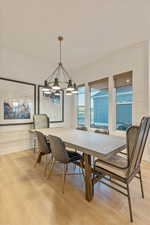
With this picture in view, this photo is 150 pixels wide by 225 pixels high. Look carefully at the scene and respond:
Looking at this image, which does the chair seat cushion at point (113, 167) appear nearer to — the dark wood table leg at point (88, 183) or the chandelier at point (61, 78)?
the dark wood table leg at point (88, 183)

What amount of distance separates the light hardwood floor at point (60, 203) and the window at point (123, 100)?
5.04 feet

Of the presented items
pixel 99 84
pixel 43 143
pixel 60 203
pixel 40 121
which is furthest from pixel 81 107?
pixel 60 203

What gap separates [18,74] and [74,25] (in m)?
2.23

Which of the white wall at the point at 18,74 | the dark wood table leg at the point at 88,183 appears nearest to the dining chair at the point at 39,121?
the white wall at the point at 18,74

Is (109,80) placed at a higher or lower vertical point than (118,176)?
higher

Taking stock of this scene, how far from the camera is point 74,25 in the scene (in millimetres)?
2539

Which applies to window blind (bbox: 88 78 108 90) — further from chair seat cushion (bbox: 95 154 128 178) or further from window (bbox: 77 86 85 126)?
chair seat cushion (bbox: 95 154 128 178)

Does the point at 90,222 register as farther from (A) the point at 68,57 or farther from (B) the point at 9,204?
(A) the point at 68,57

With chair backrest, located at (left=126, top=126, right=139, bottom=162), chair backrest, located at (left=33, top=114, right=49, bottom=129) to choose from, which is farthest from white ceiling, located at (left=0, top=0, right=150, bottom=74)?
chair backrest, located at (left=126, top=126, right=139, bottom=162)

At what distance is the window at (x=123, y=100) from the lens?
3465mm

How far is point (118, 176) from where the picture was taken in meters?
1.54

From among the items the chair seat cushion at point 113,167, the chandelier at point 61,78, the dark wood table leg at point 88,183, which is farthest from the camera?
the chandelier at point 61,78

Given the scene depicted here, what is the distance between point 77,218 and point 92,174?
0.54m

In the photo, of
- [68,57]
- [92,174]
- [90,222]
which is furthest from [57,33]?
[90,222]
